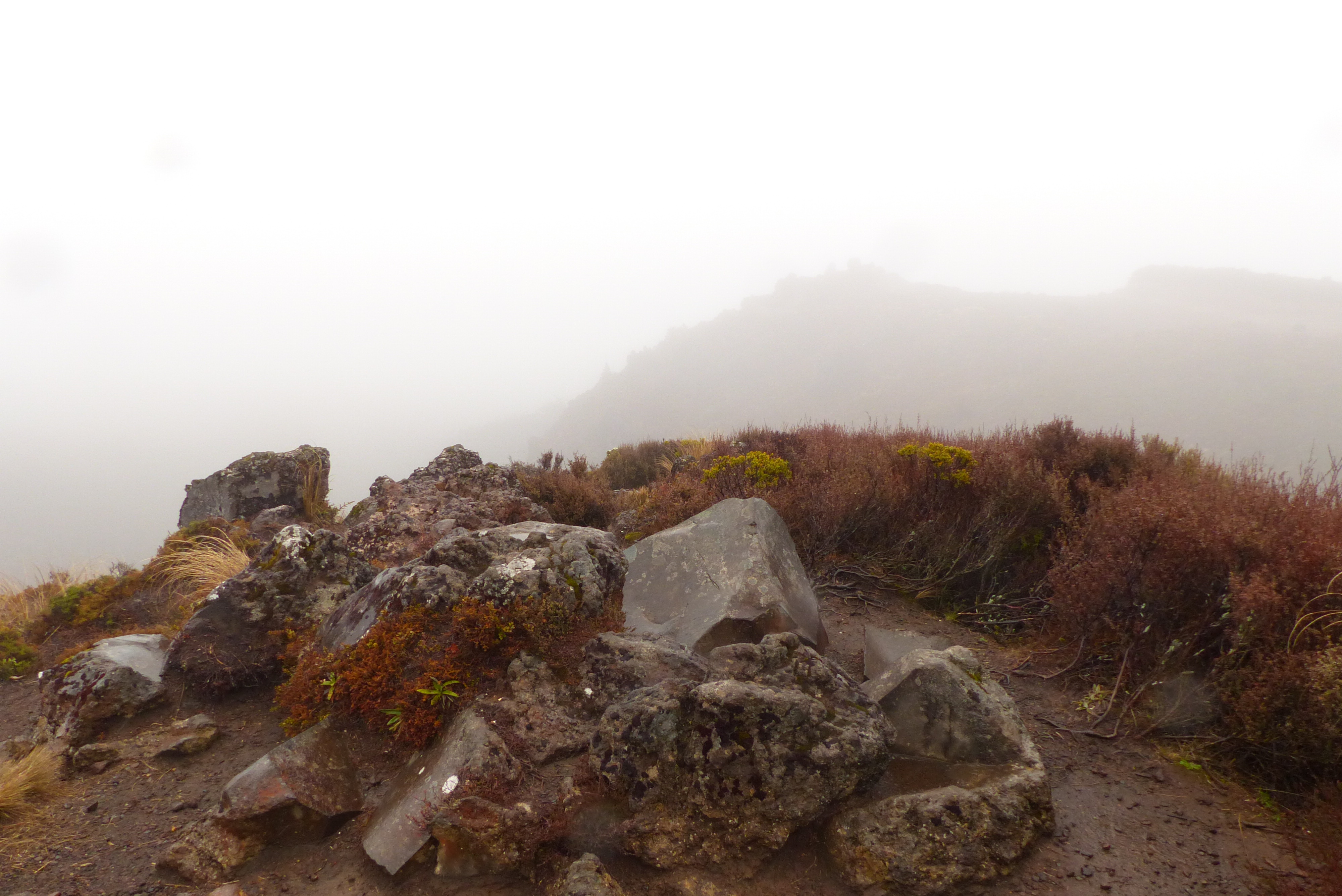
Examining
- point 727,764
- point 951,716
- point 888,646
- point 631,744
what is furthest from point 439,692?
point 888,646

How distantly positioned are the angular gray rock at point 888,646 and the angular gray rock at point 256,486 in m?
9.99

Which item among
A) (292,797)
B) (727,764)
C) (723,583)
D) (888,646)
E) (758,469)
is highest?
(758,469)

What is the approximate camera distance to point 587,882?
2.45 metres

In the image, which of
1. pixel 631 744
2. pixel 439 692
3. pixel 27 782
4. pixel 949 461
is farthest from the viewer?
pixel 949 461

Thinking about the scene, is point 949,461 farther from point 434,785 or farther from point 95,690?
point 95,690

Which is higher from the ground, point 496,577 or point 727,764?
point 496,577

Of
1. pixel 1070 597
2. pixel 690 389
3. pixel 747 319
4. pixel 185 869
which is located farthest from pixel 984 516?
pixel 747 319

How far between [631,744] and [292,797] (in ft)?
6.14

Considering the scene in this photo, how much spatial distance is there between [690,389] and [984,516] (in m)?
80.2

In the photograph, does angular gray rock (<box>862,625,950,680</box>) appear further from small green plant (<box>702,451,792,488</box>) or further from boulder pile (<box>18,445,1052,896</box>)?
small green plant (<box>702,451,792,488</box>)

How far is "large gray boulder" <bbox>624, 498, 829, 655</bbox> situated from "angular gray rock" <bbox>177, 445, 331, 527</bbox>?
8.25 meters

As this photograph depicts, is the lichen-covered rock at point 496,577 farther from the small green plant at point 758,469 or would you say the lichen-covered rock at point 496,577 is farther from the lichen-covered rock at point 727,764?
the small green plant at point 758,469

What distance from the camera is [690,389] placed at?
8550 cm

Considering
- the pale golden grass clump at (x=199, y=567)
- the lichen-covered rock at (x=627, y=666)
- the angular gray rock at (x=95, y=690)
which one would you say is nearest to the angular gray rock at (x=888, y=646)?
the lichen-covered rock at (x=627, y=666)
